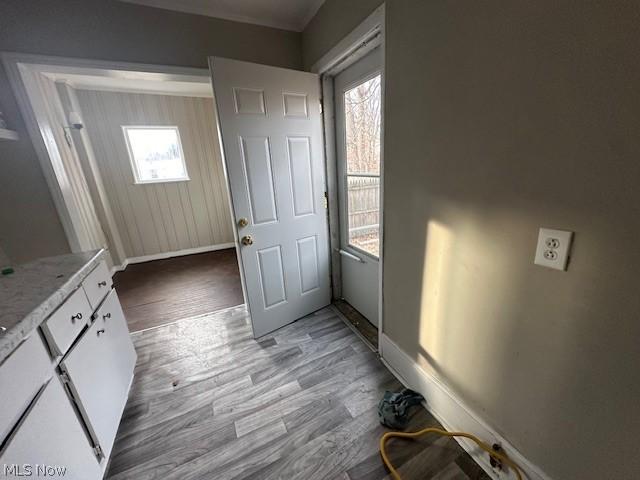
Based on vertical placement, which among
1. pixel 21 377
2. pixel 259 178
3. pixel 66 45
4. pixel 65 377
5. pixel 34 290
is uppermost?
pixel 66 45

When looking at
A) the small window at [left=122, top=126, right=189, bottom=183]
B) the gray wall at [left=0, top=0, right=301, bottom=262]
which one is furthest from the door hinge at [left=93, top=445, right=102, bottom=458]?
the small window at [left=122, top=126, right=189, bottom=183]

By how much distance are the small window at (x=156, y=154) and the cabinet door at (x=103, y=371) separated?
2.97 m

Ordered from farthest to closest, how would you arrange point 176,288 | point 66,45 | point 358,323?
point 176,288 → point 358,323 → point 66,45

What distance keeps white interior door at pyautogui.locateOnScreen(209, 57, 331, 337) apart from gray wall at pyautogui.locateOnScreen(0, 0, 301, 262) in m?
0.48

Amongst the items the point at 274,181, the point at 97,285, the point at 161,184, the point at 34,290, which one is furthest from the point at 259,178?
the point at 161,184

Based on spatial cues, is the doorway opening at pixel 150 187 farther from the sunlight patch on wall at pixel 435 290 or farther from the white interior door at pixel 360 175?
the sunlight patch on wall at pixel 435 290

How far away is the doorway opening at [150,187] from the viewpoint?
278 centimetres

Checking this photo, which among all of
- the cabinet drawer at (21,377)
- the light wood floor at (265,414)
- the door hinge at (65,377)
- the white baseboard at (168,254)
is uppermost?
the cabinet drawer at (21,377)

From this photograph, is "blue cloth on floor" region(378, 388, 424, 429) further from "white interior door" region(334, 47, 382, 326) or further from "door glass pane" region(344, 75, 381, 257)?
"door glass pane" region(344, 75, 381, 257)

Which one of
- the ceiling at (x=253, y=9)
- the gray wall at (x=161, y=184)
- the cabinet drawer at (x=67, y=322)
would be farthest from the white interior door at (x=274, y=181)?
the gray wall at (x=161, y=184)

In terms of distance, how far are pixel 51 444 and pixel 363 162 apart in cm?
203

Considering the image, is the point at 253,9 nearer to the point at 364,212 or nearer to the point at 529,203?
the point at 364,212

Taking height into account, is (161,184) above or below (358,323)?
above

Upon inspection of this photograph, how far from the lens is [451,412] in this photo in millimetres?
1271
